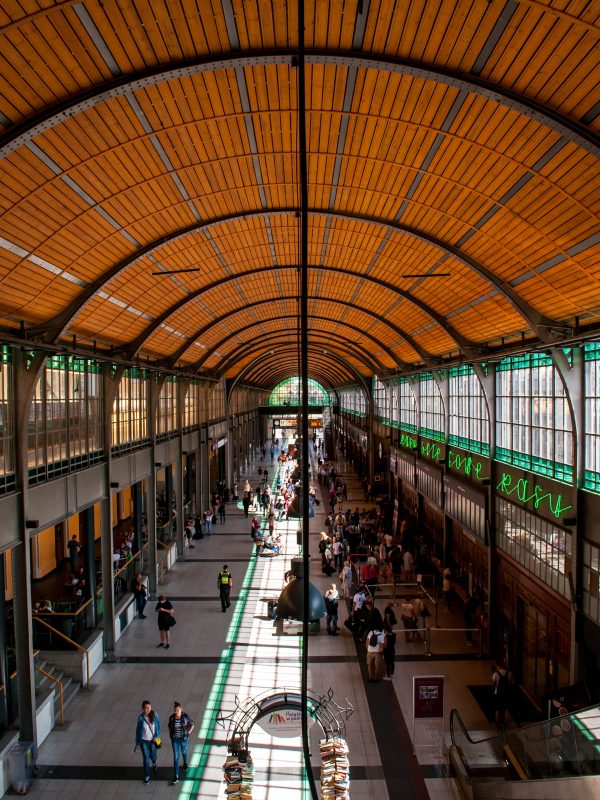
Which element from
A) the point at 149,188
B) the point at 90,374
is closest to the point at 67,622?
the point at 90,374

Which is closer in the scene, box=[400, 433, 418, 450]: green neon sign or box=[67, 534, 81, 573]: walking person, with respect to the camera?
box=[67, 534, 81, 573]: walking person

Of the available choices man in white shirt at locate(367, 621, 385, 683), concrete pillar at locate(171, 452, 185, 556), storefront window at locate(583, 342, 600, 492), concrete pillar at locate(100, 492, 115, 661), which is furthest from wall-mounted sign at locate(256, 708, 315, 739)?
concrete pillar at locate(171, 452, 185, 556)

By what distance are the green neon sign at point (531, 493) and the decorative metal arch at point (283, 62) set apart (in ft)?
24.0

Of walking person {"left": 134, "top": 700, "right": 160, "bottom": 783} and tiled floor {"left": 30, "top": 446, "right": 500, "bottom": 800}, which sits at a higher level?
walking person {"left": 134, "top": 700, "right": 160, "bottom": 783}

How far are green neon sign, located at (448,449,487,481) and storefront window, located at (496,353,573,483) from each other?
1341 mm

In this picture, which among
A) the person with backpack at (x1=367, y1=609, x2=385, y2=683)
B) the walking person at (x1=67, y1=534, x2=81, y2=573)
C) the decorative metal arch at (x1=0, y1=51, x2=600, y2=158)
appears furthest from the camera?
the walking person at (x1=67, y1=534, x2=81, y2=573)

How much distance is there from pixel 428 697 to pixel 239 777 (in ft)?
12.7

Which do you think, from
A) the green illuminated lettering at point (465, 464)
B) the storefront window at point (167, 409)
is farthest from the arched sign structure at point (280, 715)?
the storefront window at point (167, 409)

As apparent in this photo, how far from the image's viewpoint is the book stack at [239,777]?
8.06 m

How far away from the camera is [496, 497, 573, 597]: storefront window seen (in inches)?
457

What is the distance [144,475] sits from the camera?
64.2ft

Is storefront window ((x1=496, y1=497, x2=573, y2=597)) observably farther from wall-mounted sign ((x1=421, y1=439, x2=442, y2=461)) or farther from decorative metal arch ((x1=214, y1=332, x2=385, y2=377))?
decorative metal arch ((x1=214, y1=332, x2=385, y2=377))

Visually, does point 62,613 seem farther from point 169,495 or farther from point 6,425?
point 169,495

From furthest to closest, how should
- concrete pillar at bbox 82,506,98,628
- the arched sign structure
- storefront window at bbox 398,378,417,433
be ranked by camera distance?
1. storefront window at bbox 398,378,417,433
2. concrete pillar at bbox 82,506,98,628
3. the arched sign structure
